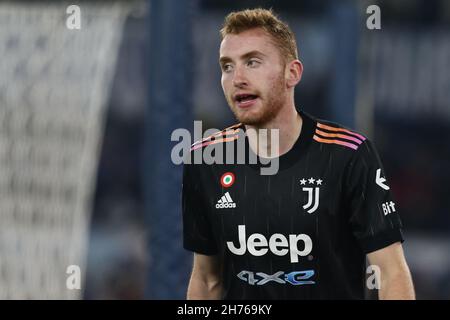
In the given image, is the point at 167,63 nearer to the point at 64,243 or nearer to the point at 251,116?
the point at 251,116

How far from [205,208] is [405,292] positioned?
986 millimetres

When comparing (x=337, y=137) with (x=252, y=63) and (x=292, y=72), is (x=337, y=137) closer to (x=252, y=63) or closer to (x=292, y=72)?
(x=292, y=72)

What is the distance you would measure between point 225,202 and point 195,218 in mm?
190

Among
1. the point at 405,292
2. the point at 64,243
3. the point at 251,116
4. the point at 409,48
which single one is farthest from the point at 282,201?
the point at 409,48

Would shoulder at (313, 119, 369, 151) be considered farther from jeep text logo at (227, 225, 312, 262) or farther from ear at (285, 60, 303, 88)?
jeep text logo at (227, 225, 312, 262)

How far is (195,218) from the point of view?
423 cm

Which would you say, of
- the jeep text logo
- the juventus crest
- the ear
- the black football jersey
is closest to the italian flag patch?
the black football jersey

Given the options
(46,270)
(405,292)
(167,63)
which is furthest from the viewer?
(46,270)

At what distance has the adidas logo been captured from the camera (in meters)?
4.11

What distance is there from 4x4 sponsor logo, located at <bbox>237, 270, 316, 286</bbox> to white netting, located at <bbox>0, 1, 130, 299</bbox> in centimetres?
335

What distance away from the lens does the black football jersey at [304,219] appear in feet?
12.8

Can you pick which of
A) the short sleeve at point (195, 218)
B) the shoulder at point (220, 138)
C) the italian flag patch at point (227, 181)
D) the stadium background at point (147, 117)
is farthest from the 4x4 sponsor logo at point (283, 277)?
the stadium background at point (147, 117)

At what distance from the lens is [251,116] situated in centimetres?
393

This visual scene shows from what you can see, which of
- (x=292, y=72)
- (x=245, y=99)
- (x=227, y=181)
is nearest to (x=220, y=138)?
(x=227, y=181)
